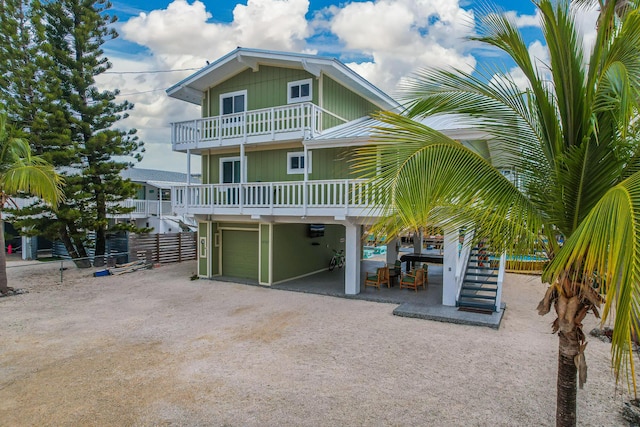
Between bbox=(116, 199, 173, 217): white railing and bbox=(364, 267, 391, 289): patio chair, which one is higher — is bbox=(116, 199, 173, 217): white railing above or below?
above

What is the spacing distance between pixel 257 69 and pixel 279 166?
411cm

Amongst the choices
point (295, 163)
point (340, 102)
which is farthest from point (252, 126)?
point (340, 102)

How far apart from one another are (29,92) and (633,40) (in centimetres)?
2196

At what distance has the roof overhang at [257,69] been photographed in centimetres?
1358

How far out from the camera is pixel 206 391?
597 centimetres

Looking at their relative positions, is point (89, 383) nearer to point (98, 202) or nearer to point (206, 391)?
point (206, 391)

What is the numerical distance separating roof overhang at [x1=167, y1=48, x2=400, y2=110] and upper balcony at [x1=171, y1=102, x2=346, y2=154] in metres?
1.56

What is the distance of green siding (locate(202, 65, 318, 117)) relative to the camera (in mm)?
14562

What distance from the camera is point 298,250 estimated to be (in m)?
15.6

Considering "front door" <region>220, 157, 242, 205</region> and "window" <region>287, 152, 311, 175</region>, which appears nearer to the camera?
"window" <region>287, 152, 311, 175</region>

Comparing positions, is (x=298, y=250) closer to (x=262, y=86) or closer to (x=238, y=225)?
(x=238, y=225)

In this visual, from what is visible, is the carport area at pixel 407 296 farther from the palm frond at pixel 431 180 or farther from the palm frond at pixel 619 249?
the palm frond at pixel 619 249

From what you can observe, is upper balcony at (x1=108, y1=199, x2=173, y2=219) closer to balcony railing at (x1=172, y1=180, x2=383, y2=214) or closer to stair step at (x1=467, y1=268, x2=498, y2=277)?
balcony railing at (x1=172, y1=180, x2=383, y2=214)

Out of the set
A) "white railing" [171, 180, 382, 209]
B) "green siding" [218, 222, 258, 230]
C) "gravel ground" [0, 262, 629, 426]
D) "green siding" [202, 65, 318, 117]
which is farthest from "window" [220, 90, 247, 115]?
"gravel ground" [0, 262, 629, 426]
